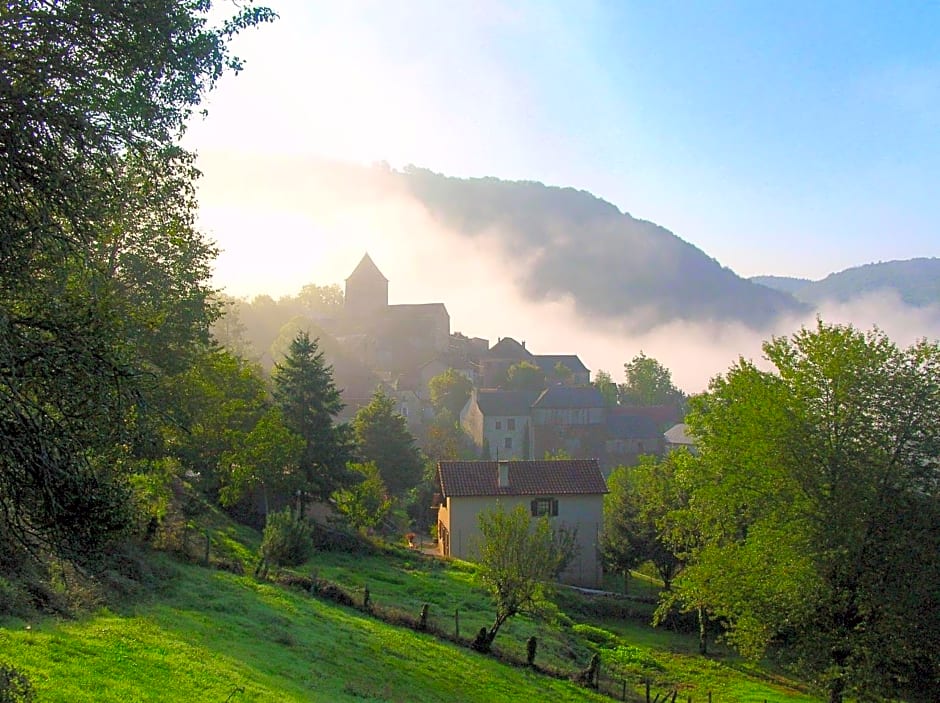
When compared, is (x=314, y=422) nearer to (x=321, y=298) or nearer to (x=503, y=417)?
(x=503, y=417)

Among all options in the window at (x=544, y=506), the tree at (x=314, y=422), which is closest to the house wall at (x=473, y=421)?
the window at (x=544, y=506)

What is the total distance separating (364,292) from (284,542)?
363 feet

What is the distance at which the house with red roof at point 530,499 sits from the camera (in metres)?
41.6

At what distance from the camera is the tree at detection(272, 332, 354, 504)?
4000 cm

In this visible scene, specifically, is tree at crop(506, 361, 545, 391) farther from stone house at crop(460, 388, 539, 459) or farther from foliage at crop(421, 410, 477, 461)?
foliage at crop(421, 410, 477, 461)

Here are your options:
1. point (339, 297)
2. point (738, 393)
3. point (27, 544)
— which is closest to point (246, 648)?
point (27, 544)

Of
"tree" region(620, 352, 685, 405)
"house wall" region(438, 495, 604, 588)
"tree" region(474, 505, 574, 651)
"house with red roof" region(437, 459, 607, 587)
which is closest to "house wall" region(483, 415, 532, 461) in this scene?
"tree" region(620, 352, 685, 405)

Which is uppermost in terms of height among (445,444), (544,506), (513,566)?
(445,444)

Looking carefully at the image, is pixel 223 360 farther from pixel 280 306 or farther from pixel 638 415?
pixel 280 306

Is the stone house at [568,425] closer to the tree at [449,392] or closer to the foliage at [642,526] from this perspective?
→ the tree at [449,392]

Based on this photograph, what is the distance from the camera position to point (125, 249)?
18109mm

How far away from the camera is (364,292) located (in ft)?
442

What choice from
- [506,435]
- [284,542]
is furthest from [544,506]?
[506,435]

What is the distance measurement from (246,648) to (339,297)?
15336 centimetres
